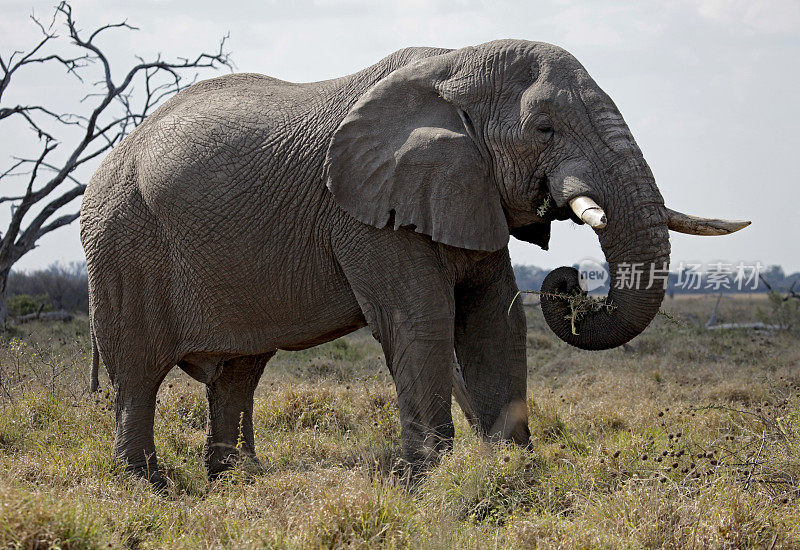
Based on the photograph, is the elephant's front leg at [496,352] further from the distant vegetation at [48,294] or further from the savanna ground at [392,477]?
the distant vegetation at [48,294]

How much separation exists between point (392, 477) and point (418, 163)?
6.18ft

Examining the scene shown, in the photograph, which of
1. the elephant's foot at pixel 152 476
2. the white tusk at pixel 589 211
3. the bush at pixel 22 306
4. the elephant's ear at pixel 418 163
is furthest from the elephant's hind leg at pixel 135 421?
the bush at pixel 22 306

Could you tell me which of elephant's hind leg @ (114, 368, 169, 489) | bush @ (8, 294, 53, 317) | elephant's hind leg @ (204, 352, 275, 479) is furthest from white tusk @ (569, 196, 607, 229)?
bush @ (8, 294, 53, 317)

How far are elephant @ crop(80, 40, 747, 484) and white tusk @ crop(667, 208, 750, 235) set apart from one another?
10 mm

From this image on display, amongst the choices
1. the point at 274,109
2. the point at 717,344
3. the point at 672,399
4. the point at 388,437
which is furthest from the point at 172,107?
the point at 717,344

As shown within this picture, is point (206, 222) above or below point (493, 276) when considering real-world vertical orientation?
above

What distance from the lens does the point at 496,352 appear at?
592 centimetres

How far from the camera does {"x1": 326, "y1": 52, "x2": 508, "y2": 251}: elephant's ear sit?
5.10 meters

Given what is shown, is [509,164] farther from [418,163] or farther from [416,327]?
[416,327]

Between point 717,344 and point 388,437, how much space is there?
31.8ft

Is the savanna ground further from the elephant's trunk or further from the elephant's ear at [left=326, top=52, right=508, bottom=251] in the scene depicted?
the elephant's ear at [left=326, top=52, right=508, bottom=251]

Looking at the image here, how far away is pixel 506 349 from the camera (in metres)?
5.93

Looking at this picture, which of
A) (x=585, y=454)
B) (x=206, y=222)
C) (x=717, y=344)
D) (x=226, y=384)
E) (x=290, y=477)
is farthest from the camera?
(x=717, y=344)

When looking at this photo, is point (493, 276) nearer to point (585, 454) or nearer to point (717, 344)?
point (585, 454)
